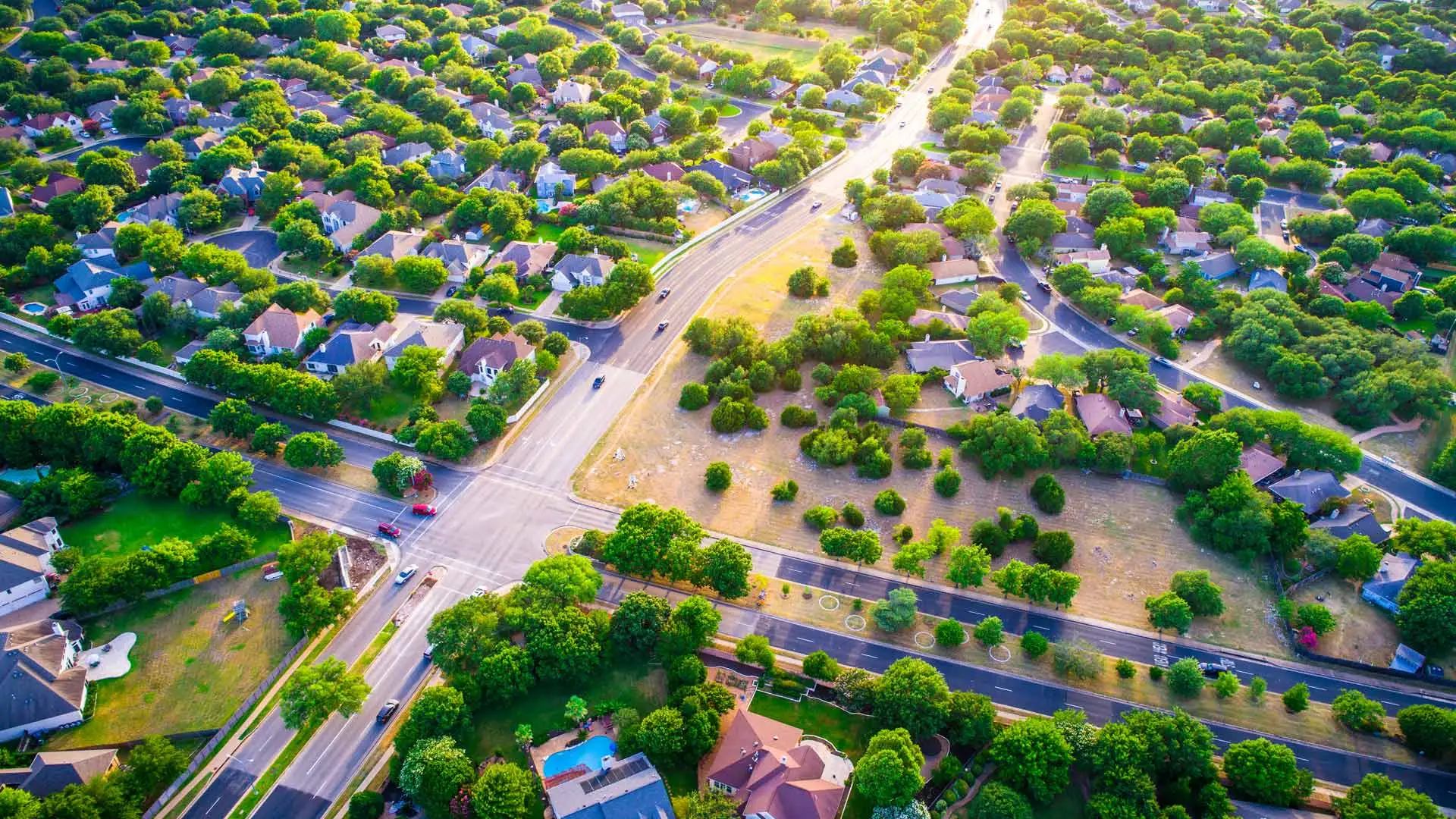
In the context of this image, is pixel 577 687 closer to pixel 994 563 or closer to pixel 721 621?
pixel 721 621

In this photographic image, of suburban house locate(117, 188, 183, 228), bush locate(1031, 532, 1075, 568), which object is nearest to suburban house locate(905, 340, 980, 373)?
bush locate(1031, 532, 1075, 568)

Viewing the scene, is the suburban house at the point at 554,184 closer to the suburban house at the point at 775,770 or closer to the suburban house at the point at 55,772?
the suburban house at the point at 775,770

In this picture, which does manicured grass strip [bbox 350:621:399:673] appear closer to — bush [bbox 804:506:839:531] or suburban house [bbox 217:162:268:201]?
bush [bbox 804:506:839:531]

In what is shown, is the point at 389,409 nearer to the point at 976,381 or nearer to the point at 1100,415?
the point at 976,381

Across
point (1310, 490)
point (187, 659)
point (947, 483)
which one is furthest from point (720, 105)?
point (187, 659)

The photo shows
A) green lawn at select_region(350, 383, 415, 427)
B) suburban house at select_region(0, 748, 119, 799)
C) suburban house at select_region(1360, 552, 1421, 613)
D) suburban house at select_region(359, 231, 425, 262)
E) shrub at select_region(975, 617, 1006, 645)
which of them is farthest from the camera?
suburban house at select_region(359, 231, 425, 262)
